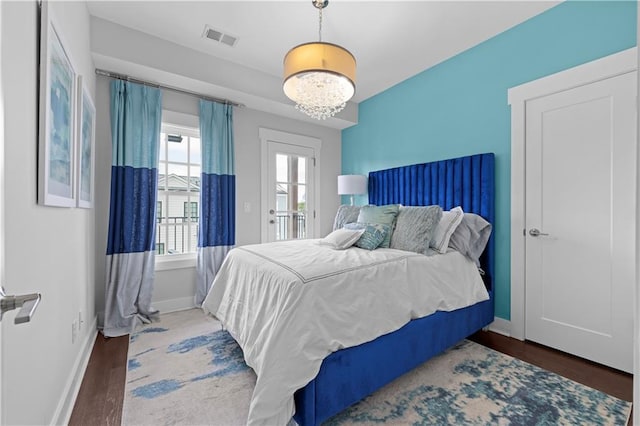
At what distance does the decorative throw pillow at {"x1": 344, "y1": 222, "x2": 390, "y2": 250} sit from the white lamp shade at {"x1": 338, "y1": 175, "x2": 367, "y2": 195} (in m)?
1.39

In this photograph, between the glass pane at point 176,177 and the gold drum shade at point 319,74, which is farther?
the glass pane at point 176,177

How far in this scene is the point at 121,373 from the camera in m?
1.92

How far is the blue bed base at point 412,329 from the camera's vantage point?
139 centimetres

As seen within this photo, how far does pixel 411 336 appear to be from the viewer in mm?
1798

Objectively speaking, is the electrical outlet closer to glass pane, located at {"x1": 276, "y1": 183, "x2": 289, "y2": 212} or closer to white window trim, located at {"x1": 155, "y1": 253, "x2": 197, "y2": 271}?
white window trim, located at {"x1": 155, "y1": 253, "x2": 197, "y2": 271}

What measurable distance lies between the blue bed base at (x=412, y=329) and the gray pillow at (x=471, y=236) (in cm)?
14

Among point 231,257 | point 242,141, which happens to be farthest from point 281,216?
point 231,257

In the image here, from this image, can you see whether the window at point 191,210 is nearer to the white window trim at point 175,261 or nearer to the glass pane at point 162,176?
the glass pane at point 162,176

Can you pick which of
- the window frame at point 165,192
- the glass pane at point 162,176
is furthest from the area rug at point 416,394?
the glass pane at point 162,176

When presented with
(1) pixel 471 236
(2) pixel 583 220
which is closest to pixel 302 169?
(1) pixel 471 236

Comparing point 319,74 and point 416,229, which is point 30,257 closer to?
point 319,74

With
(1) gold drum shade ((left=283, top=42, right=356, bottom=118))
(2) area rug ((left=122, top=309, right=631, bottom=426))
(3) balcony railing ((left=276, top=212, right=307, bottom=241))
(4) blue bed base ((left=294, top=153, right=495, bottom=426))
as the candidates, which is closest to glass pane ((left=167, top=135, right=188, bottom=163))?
(3) balcony railing ((left=276, top=212, right=307, bottom=241))

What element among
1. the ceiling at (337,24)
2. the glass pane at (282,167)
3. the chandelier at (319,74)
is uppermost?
the ceiling at (337,24)

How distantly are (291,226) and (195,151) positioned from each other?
1.64 metres
